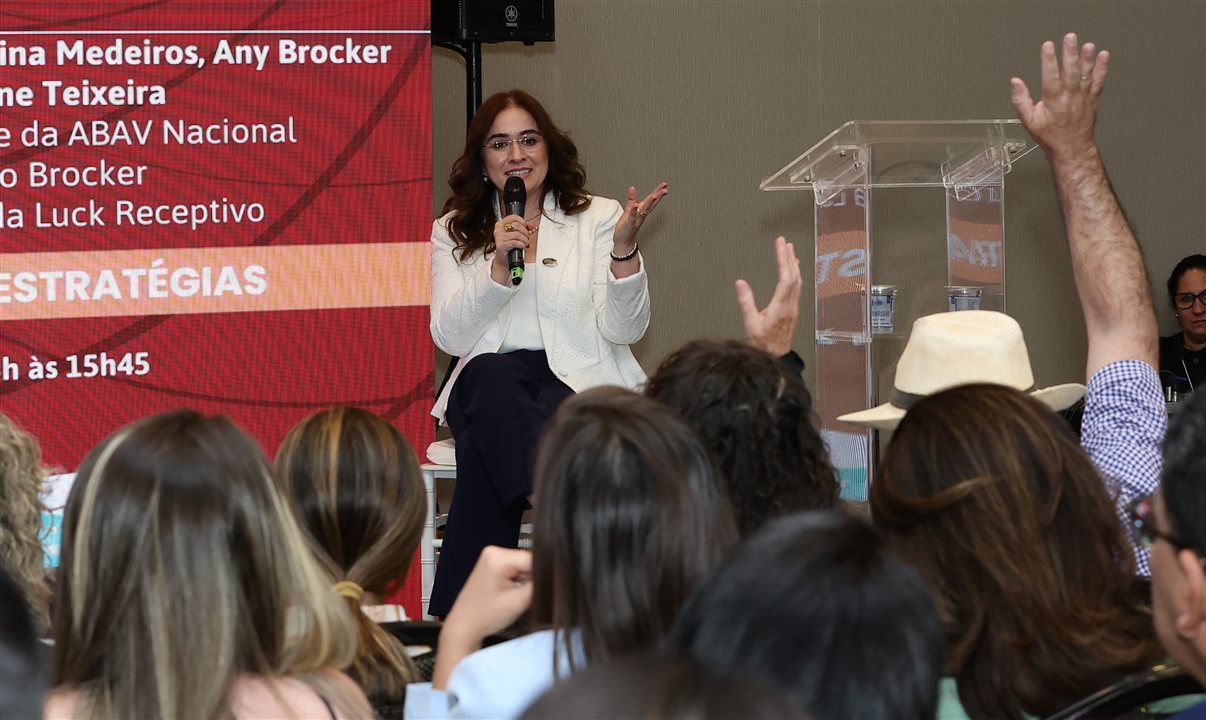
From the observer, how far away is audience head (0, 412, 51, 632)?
76.4 inches

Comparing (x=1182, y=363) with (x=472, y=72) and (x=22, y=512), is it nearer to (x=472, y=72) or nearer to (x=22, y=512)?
(x=472, y=72)

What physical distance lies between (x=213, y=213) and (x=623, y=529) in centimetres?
303

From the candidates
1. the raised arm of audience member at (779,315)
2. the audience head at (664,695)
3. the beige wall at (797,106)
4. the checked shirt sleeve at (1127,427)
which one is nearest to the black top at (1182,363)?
the beige wall at (797,106)

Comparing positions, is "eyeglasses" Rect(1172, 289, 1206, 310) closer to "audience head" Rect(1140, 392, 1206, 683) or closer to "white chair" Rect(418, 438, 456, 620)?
"white chair" Rect(418, 438, 456, 620)

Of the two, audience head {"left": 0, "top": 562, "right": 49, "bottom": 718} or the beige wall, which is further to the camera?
the beige wall

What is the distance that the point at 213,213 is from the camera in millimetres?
4055

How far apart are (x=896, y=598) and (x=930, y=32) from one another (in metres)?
4.98

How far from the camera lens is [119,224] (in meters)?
4.01

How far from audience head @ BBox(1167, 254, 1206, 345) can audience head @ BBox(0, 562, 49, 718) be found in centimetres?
518

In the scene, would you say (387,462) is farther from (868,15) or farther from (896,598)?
(868,15)

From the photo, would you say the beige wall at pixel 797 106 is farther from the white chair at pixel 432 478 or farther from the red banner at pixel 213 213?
the white chair at pixel 432 478

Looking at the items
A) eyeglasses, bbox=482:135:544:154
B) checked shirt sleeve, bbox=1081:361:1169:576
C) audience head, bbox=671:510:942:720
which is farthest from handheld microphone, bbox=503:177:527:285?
audience head, bbox=671:510:942:720

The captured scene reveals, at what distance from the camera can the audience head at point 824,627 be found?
840 millimetres

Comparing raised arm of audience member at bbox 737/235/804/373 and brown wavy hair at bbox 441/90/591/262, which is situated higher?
brown wavy hair at bbox 441/90/591/262
